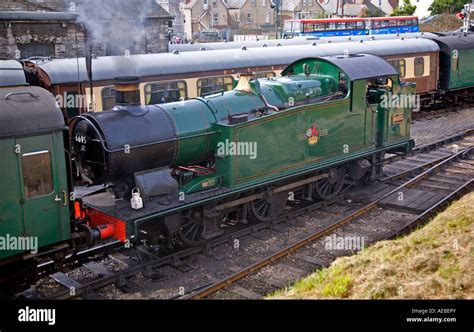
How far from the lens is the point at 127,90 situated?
323 inches

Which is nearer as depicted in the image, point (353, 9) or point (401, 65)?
point (401, 65)

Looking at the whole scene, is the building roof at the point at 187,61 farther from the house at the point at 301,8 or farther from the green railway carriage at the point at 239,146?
the house at the point at 301,8

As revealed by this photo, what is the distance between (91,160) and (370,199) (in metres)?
Result: 6.27

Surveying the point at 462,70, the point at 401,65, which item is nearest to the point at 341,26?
the point at 462,70

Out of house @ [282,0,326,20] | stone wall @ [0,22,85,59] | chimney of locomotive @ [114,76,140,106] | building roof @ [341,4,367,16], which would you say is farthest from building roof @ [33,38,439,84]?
house @ [282,0,326,20]

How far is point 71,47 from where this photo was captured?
23484 millimetres

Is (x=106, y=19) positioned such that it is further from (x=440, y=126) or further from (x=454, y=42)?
(x=454, y=42)

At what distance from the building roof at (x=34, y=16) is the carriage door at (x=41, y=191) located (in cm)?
1566

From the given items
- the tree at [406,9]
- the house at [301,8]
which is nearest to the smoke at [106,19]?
the tree at [406,9]

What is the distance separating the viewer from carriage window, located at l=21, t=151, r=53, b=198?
21.9 ft

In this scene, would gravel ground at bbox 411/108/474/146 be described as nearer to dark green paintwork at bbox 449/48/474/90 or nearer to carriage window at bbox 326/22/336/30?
dark green paintwork at bbox 449/48/474/90

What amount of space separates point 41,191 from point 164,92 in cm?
780

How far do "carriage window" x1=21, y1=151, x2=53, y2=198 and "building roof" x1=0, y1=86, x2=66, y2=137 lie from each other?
1.09ft
